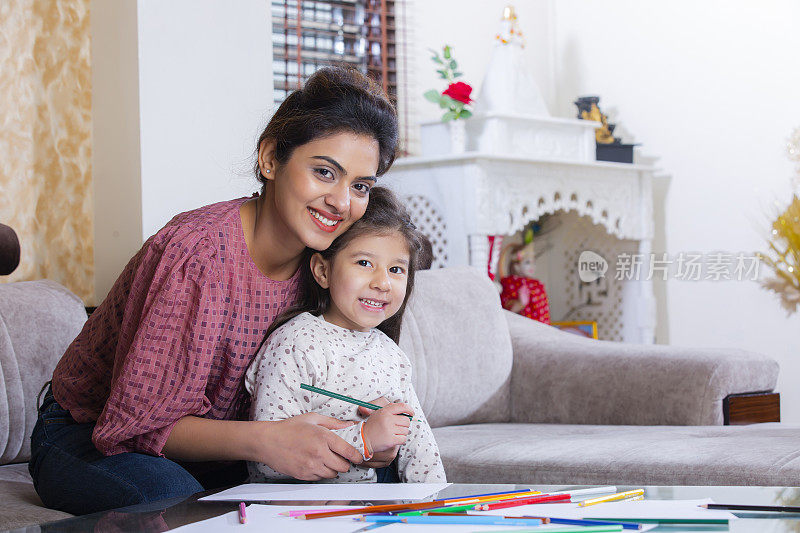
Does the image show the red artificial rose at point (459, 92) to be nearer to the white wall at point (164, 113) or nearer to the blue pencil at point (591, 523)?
the white wall at point (164, 113)

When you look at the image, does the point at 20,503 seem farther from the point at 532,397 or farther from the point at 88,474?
the point at 532,397

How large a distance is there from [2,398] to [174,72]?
0.78 metres

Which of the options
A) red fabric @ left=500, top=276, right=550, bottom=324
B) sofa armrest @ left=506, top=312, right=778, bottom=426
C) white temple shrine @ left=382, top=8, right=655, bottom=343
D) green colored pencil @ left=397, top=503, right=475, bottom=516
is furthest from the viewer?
red fabric @ left=500, top=276, right=550, bottom=324

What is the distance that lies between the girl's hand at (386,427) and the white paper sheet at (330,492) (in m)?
0.11

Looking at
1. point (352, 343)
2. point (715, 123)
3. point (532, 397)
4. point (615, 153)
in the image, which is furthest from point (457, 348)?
point (715, 123)

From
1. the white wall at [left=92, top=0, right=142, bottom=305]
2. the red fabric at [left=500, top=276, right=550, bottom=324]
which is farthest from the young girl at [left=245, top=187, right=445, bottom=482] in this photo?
the red fabric at [left=500, top=276, right=550, bottom=324]

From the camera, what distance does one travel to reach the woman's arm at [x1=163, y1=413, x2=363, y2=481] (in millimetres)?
1166

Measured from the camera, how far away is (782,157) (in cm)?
372

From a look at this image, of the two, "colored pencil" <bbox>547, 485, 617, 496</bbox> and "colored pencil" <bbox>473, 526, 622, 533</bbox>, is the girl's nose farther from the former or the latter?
"colored pencil" <bbox>473, 526, 622, 533</bbox>

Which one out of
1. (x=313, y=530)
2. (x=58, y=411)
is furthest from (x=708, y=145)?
(x=313, y=530)

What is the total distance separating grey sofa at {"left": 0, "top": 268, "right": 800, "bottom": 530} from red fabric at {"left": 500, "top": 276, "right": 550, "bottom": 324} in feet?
3.84

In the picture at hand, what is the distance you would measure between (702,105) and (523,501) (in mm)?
3430

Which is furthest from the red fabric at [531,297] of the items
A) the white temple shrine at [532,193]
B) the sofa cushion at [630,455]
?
the sofa cushion at [630,455]

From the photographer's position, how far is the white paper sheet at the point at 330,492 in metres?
0.98
